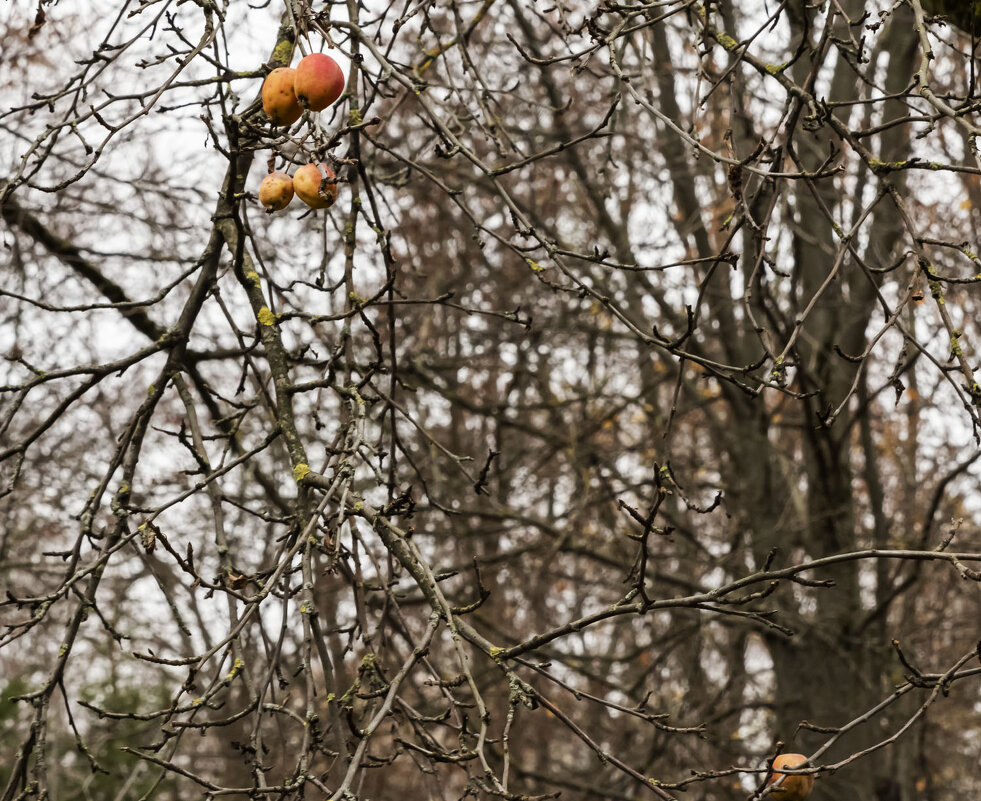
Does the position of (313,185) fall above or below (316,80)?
below

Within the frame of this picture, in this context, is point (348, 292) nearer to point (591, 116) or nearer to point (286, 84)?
point (286, 84)

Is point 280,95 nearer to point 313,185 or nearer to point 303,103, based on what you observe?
point 303,103

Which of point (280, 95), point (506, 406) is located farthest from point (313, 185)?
point (506, 406)

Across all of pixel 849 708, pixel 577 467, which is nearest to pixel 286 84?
pixel 577 467

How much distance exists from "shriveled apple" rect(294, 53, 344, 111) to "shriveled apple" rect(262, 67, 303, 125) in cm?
3

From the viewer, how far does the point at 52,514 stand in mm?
7520

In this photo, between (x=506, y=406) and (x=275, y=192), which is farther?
(x=506, y=406)

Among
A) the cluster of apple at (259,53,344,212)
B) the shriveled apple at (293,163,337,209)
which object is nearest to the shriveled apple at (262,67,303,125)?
the cluster of apple at (259,53,344,212)

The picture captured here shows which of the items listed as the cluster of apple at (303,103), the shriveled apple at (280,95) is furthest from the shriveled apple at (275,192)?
the shriveled apple at (280,95)

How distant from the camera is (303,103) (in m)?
2.04

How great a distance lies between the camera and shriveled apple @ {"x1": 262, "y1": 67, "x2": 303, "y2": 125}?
2.08 m

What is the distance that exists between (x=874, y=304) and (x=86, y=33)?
4.63 m

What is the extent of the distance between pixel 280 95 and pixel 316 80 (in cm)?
10

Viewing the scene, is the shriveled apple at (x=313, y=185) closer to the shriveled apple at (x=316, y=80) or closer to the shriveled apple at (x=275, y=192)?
the shriveled apple at (x=275, y=192)
